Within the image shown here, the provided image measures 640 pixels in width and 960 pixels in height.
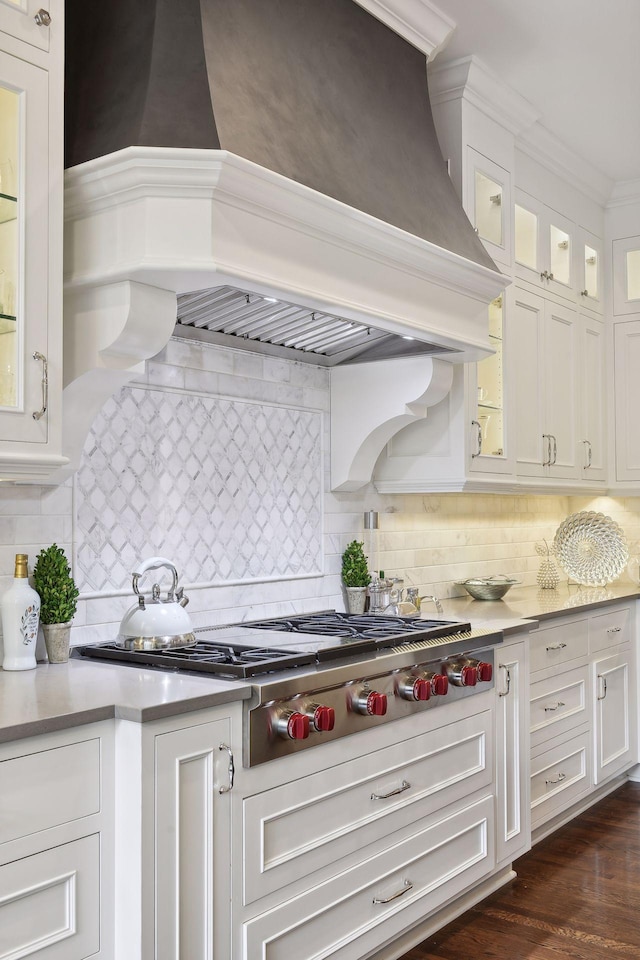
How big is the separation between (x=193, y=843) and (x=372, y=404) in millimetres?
1772

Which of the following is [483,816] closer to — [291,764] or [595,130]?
[291,764]

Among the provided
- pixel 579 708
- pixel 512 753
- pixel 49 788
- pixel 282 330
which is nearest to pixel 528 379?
pixel 579 708

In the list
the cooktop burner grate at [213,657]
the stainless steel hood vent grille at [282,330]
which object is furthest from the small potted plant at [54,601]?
the stainless steel hood vent grille at [282,330]

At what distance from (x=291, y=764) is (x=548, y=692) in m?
1.77

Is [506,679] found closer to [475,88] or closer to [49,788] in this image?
[49,788]

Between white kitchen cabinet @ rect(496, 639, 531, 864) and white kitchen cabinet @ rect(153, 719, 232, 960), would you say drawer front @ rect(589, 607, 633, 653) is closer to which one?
white kitchen cabinet @ rect(496, 639, 531, 864)

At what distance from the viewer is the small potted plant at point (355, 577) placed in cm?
336

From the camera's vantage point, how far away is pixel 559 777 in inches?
145

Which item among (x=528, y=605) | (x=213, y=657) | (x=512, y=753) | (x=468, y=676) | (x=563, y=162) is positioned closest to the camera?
(x=213, y=657)

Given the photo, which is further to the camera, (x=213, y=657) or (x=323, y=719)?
(x=213, y=657)

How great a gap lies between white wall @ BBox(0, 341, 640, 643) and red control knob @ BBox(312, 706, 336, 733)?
68 cm

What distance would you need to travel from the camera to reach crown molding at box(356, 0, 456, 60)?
2919 millimetres

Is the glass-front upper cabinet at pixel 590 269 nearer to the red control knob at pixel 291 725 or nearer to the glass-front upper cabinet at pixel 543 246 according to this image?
the glass-front upper cabinet at pixel 543 246

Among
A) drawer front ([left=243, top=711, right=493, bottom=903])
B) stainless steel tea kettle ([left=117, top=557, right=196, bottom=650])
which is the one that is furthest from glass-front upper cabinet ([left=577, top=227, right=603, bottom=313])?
stainless steel tea kettle ([left=117, top=557, right=196, bottom=650])
